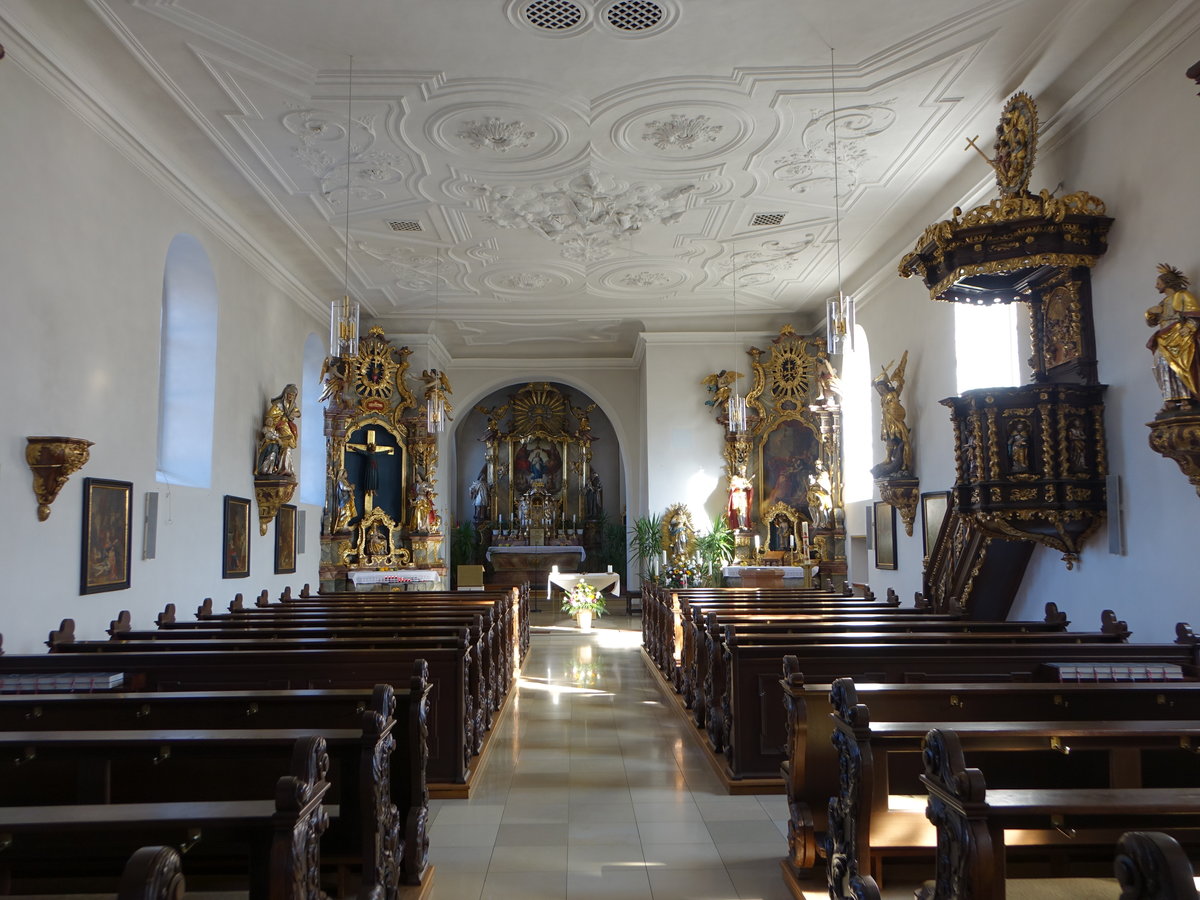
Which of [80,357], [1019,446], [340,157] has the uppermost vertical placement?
[340,157]

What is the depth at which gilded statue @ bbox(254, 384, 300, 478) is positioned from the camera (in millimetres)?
11328

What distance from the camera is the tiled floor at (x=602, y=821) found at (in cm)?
396

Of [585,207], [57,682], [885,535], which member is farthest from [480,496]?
[57,682]

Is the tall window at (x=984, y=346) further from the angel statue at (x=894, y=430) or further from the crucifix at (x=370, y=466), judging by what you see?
the crucifix at (x=370, y=466)

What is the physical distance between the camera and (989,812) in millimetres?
2240

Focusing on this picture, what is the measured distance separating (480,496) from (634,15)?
52.8ft

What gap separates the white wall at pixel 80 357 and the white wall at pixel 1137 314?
8.43m

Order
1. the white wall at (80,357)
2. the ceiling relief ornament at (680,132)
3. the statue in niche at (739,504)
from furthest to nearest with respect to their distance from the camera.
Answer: the statue in niche at (739,504) < the ceiling relief ornament at (680,132) < the white wall at (80,357)

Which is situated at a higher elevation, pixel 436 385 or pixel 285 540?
pixel 436 385

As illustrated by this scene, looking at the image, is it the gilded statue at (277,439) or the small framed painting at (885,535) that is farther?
the small framed painting at (885,535)

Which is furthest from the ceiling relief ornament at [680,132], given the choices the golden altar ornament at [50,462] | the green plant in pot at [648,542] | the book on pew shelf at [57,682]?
the green plant in pot at [648,542]

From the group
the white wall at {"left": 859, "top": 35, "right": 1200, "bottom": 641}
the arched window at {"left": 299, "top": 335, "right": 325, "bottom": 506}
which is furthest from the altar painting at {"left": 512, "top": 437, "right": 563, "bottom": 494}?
the white wall at {"left": 859, "top": 35, "right": 1200, "bottom": 641}

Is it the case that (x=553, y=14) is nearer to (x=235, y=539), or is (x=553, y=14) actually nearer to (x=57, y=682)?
(x=57, y=682)

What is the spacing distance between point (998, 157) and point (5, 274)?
8.22 m
